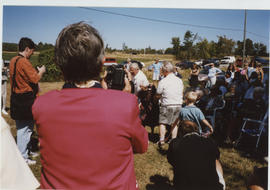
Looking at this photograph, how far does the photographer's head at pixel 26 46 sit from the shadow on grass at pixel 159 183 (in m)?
2.32

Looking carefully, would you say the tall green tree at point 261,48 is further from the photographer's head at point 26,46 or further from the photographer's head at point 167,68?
the photographer's head at point 26,46

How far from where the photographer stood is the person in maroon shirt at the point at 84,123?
854 millimetres

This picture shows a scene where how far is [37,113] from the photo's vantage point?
35.4 inches

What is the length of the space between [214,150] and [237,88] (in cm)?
321

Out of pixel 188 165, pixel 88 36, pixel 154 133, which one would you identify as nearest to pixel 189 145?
pixel 188 165

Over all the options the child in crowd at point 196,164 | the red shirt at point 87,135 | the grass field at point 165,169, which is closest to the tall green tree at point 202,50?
the grass field at point 165,169

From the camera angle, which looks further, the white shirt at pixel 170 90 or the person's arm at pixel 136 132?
the white shirt at pixel 170 90

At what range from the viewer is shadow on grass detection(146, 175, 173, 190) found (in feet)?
8.94

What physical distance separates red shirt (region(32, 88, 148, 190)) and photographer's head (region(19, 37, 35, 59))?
2.00 m

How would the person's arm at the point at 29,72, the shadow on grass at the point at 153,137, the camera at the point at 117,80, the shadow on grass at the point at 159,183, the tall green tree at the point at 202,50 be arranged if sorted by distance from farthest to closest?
1. the tall green tree at the point at 202,50
2. the shadow on grass at the point at 153,137
3. the shadow on grass at the point at 159,183
4. the person's arm at the point at 29,72
5. the camera at the point at 117,80

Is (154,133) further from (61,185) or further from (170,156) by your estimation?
(61,185)

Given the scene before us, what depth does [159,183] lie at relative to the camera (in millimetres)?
2814

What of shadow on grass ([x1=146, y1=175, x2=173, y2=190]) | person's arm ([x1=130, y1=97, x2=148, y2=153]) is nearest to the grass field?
shadow on grass ([x1=146, y1=175, x2=173, y2=190])

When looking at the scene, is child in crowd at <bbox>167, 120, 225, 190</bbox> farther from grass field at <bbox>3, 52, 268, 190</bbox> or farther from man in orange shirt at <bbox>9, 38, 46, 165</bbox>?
man in orange shirt at <bbox>9, 38, 46, 165</bbox>
